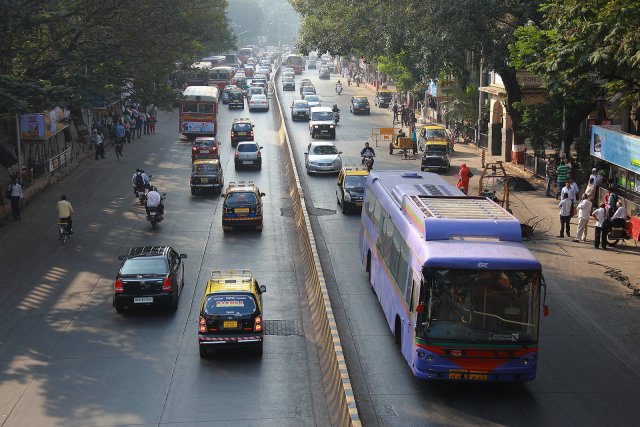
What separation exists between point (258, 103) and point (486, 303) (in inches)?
2686

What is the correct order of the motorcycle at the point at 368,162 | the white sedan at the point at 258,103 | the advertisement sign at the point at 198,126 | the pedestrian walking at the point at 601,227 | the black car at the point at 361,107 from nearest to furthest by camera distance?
the pedestrian walking at the point at 601,227, the motorcycle at the point at 368,162, the advertisement sign at the point at 198,126, the black car at the point at 361,107, the white sedan at the point at 258,103

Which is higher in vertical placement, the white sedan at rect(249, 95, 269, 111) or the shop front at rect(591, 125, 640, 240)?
the white sedan at rect(249, 95, 269, 111)

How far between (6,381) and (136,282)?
4.89 m

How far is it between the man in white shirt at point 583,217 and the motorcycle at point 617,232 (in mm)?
829

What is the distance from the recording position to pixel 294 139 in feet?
206

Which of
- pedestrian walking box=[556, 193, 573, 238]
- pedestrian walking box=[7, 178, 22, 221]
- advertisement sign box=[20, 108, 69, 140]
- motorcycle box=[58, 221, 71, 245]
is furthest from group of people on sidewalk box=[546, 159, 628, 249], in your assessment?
advertisement sign box=[20, 108, 69, 140]

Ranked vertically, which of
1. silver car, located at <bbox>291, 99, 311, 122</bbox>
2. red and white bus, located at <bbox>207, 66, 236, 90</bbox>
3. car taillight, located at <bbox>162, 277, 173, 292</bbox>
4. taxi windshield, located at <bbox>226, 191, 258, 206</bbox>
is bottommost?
car taillight, located at <bbox>162, 277, 173, 292</bbox>

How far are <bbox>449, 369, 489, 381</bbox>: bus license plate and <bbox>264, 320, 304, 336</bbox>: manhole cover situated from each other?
606 centimetres

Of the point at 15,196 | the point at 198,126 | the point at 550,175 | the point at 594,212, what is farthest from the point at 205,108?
the point at 594,212

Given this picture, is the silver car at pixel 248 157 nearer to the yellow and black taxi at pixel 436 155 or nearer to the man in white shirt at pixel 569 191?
the yellow and black taxi at pixel 436 155

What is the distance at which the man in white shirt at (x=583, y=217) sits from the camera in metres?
30.2

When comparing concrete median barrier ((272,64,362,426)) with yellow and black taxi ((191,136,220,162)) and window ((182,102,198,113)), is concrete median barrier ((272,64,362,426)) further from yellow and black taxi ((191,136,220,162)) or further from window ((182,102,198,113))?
window ((182,102,198,113))

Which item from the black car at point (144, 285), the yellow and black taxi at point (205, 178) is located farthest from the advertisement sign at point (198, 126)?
the black car at point (144, 285)

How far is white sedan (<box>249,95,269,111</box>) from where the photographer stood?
8306 centimetres
